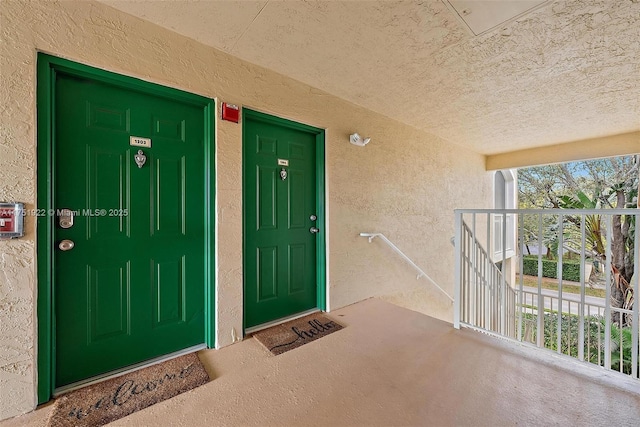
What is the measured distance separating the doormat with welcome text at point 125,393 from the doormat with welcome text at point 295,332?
51 centimetres

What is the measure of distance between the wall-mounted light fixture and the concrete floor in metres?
2.05

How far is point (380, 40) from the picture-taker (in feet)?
5.96

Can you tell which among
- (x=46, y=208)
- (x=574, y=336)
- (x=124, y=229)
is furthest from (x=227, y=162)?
(x=574, y=336)

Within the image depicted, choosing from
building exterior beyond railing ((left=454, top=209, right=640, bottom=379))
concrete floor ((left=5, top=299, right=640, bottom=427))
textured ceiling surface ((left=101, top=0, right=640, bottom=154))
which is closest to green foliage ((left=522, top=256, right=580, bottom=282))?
building exterior beyond railing ((left=454, top=209, right=640, bottom=379))

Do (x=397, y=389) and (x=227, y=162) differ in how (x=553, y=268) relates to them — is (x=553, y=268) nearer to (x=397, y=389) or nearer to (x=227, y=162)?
(x=397, y=389)

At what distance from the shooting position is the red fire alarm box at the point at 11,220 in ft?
4.08

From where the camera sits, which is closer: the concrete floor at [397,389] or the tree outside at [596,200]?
the concrete floor at [397,389]

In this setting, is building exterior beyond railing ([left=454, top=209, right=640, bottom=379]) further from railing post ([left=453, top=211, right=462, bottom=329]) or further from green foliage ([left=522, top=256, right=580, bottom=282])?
green foliage ([left=522, top=256, right=580, bottom=282])

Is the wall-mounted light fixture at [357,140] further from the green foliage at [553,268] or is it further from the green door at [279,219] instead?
the green foliage at [553,268]

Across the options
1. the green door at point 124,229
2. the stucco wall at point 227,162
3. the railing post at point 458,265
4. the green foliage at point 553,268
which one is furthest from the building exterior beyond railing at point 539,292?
the green foliage at point 553,268

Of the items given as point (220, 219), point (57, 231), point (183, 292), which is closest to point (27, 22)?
point (57, 231)

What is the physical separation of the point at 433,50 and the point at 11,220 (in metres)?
2.91

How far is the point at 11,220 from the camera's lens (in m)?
1.26

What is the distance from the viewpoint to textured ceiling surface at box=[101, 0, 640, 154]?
1554 millimetres
